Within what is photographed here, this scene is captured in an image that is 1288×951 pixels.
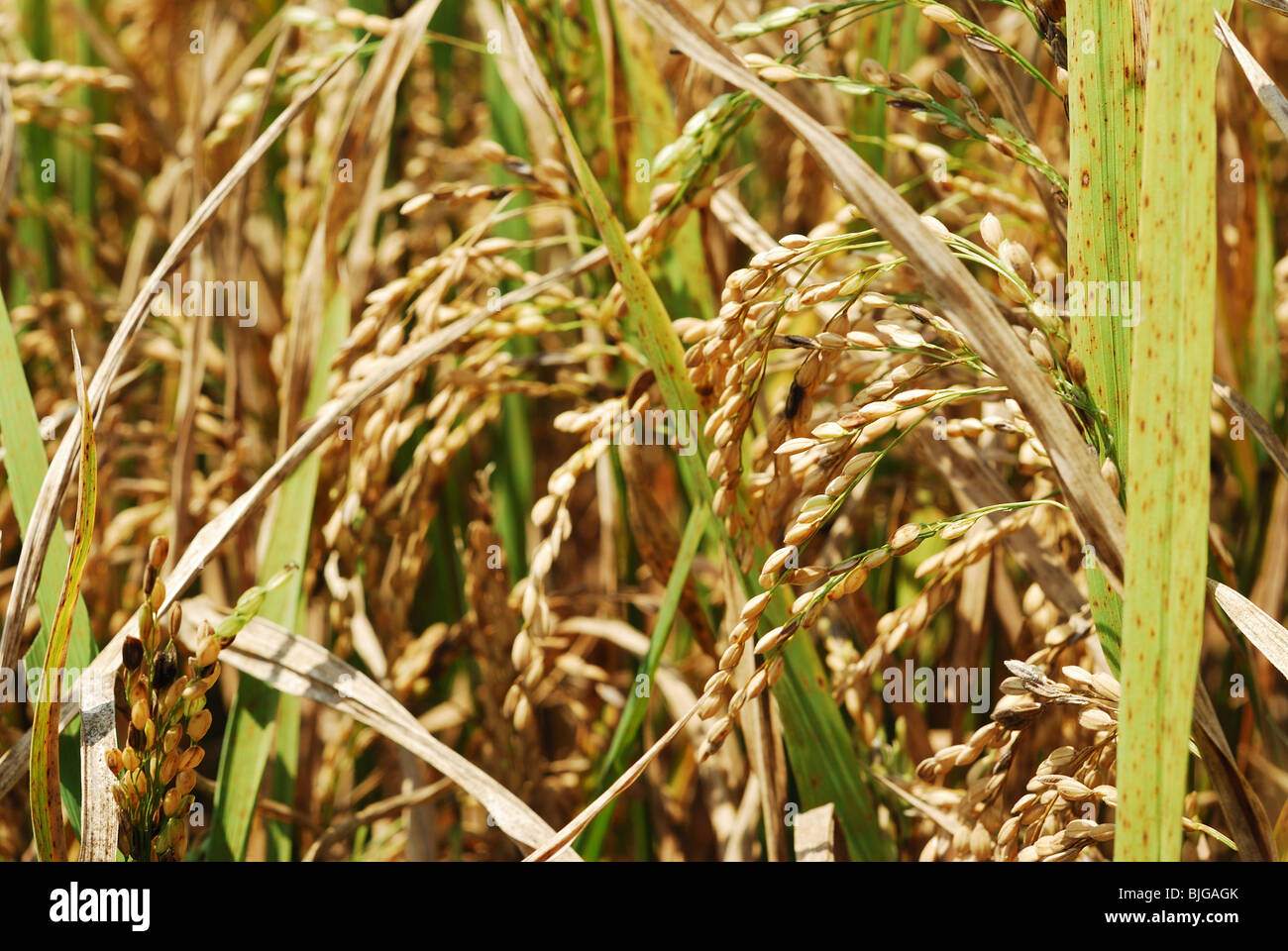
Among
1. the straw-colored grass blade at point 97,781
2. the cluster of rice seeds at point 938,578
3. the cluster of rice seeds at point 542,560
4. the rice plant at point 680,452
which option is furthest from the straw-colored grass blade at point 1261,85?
the straw-colored grass blade at point 97,781

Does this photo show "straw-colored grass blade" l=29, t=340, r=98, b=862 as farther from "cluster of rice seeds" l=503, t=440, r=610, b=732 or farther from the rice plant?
"cluster of rice seeds" l=503, t=440, r=610, b=732

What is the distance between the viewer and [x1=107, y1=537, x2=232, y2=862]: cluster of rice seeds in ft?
2.06

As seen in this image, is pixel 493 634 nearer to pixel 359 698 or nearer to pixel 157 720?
pixel 359 698

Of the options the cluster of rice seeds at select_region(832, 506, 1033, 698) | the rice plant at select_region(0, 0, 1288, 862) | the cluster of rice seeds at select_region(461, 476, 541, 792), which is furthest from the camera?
the cluster of rice seeds at select_region(461, 476, 541, 792)

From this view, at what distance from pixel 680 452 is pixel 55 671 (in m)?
0.49

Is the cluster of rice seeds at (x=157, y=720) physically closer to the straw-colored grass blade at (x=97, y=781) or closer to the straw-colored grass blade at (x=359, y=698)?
the straw-colored grass blade at (x=97, y=781)

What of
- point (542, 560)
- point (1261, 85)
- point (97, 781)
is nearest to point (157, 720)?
point (97, 781)

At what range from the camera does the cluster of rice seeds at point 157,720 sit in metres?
0.63

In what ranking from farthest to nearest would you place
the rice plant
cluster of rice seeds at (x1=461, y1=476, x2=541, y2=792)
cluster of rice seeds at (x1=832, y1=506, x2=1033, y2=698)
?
cluster of rice seeds at (x1=461, y1=476, x2=541, y2=792), cluster of rice seeds at (x1=832, y1=506, x2=1033, y2=698), the rice plant

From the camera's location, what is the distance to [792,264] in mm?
610

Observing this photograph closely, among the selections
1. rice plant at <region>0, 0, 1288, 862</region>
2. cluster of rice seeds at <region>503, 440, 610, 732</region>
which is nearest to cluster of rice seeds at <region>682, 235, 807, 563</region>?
rice plant at <region>0, 0, 1288, 862</region>
